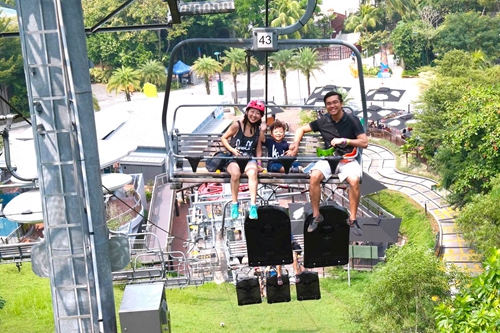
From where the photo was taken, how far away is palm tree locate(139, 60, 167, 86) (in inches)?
2035

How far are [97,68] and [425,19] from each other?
2712cm

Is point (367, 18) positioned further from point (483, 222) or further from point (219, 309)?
point (219, 309)

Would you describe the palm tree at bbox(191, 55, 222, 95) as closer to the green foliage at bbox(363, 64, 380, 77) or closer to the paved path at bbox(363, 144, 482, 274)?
the green foliage at bbox(363, 64, 380, 77)

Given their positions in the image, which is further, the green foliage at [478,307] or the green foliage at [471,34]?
the green foliage at [471,34]

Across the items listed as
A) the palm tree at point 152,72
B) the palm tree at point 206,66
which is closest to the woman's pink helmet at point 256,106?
the palm tree at point 206,66

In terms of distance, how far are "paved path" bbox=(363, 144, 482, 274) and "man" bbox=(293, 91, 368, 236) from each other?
11985mm

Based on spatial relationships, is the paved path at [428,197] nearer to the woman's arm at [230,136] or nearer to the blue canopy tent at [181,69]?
the woman's arm at [230,136]

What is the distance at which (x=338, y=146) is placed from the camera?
8180 mm

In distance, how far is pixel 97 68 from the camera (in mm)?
58938

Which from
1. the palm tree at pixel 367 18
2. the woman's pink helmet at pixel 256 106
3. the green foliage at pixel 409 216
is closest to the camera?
the woman's pink helmet at pixel 256 106

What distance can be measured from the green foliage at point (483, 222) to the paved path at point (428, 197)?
785mm

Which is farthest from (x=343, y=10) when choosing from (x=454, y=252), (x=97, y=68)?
(x=454, y=252)

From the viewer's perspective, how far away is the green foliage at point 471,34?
50.4 metres

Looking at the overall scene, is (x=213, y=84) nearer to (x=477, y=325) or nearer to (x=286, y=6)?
(x=286, y=6)
